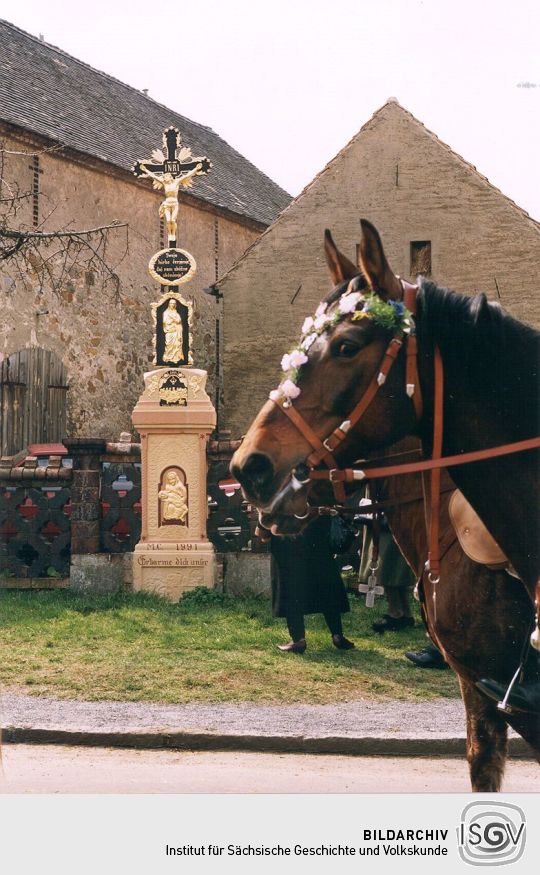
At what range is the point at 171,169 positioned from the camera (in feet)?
43.4

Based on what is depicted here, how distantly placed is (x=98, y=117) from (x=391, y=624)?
1732cm

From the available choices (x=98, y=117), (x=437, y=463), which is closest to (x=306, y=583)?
(x=437, y=463)

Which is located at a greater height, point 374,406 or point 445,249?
point 445,249

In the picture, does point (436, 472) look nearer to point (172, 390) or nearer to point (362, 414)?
point (362, 414)

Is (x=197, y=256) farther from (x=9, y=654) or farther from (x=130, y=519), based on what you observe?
(x=9, y=654)

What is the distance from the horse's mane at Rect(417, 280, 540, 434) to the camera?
3.36 metres

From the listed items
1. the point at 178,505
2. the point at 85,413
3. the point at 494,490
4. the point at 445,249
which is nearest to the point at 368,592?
the point at 494,490

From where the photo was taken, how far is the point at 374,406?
3.34 meters

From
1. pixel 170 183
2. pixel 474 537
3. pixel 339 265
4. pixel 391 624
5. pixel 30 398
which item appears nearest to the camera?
pixel 339 265

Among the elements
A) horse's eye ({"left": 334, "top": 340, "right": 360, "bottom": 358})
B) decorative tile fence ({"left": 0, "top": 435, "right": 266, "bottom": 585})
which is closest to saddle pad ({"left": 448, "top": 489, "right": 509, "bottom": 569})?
horse's eye ({"left": 334, "top": 340, "right": 360, "bottom": 358})

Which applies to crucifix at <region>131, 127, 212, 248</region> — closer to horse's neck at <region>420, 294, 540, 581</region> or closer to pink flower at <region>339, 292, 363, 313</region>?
pink flower at <region>339, 292, 363, 313</region>

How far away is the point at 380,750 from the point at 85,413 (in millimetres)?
15814

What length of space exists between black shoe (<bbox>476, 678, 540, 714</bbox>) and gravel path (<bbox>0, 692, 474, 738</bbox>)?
314 centimetres

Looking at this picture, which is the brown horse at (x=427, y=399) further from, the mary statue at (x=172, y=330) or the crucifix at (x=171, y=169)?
the crucifix at (x=171, y=169)
